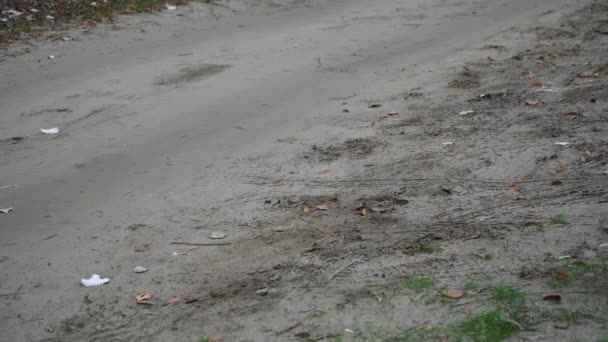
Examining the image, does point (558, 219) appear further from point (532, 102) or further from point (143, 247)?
point (143, 247)

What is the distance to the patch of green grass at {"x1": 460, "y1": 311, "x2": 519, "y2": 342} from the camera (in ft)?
11.5

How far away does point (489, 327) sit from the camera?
3598 mm

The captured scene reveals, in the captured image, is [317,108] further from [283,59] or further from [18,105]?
[18,105]

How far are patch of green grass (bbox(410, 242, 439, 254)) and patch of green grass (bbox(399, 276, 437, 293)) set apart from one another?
38cm

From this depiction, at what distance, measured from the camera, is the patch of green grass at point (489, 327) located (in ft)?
11.5

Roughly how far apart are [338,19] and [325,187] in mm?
7401

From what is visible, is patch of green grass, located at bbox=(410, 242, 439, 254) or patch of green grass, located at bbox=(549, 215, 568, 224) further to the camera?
patch of green grass, located at bbox=(549, 215, 568, 224)

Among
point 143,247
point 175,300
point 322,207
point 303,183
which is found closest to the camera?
point 175,300

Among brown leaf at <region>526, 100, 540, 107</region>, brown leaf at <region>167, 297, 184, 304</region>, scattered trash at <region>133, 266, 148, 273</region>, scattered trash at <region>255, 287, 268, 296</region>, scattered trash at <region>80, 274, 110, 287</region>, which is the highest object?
brown leaf at <region>526, 100, 540, 107</region>

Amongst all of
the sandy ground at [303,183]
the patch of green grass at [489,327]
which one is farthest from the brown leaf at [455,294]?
the patch of green grass at [489,327]

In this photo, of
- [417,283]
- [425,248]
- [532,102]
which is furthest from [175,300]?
[532,102]

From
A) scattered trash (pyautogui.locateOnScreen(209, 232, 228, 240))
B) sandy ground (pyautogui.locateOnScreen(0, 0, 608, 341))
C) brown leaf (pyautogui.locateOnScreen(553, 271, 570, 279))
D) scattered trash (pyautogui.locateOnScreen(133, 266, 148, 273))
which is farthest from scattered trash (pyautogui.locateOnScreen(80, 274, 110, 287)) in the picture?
brown leaf (pyautogui.locateOnScreen(553, 271, 570, 279))

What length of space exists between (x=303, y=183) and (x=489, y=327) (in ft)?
8.87

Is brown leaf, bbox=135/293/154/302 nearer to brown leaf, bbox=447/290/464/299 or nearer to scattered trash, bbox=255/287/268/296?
scattered trash, bbox=255/287/268/296
